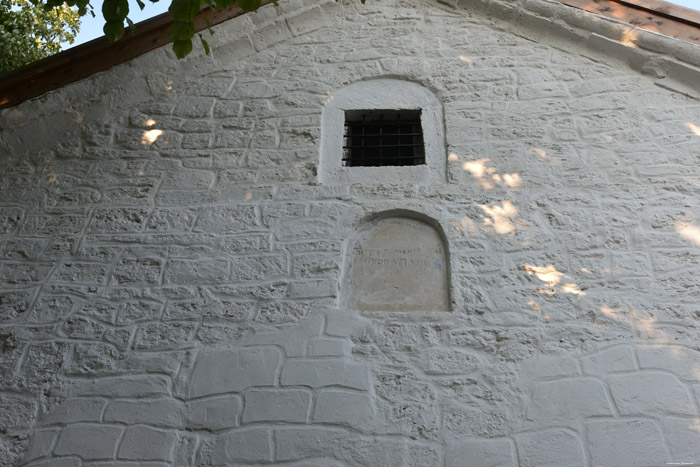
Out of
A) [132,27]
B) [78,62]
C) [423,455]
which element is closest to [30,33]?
[78,62]

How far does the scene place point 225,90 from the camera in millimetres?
4250

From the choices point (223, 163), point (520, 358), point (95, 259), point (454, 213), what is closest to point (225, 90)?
point (223, 163)

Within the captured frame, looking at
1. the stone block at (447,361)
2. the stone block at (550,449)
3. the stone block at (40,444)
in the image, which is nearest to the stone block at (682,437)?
the stone block at (550,449)

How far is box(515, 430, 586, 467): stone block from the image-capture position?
260 centimetres

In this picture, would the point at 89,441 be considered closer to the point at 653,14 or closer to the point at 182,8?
the point at 182,8

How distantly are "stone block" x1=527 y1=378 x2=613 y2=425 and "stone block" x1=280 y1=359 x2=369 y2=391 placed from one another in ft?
2.72

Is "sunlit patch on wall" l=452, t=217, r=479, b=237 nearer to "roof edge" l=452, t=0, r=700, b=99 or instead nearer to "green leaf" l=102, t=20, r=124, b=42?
"roof edge" l=452, t=0, r=700, b=99

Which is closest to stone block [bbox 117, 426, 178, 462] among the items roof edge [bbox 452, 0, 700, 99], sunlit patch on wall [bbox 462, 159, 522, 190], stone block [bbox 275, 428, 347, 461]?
stone block [bbox 275, 428, 347, 461]

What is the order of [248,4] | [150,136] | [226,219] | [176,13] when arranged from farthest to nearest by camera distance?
1. [150,136]
2. [226,219]
3. [176,13]
4. [248,4]

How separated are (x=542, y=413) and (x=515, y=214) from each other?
121cm

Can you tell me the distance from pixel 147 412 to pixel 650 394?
2.46 meters

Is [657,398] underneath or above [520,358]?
underneath

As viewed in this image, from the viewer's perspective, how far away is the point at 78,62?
414 cm

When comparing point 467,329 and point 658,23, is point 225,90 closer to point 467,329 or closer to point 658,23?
point 467,329
